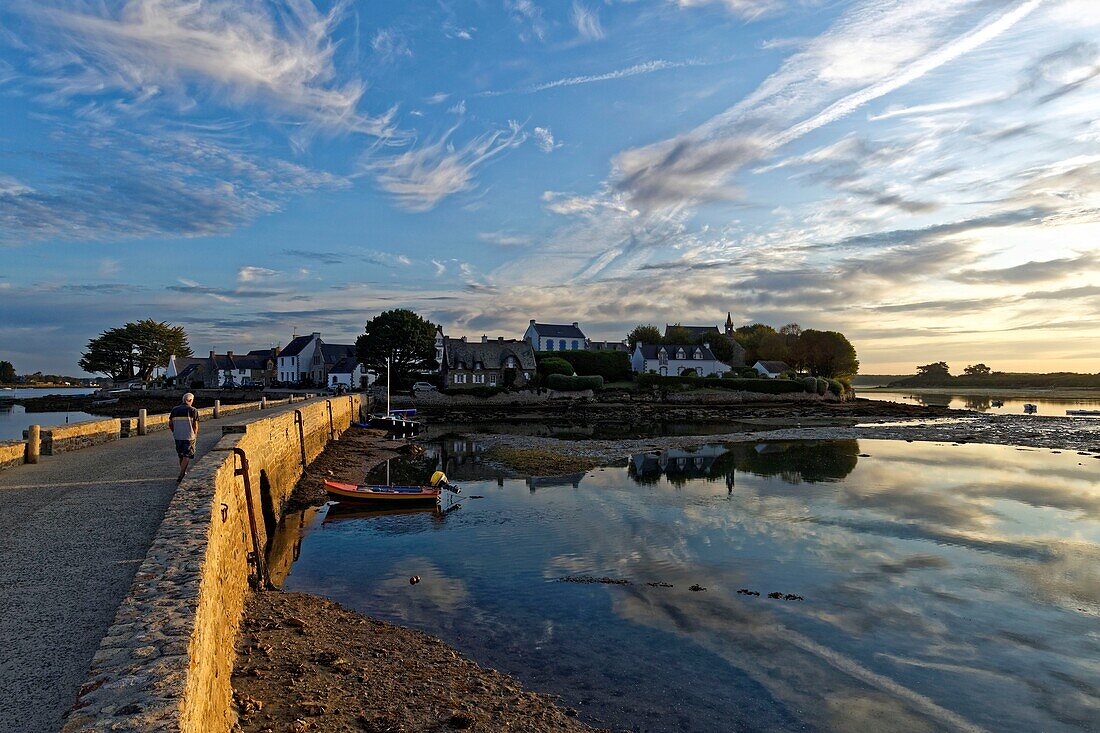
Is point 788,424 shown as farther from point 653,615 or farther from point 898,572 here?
point 653,615

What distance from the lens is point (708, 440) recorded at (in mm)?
44750

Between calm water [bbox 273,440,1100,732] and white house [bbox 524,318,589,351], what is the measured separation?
264ft

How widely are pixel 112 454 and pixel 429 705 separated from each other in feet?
49.6

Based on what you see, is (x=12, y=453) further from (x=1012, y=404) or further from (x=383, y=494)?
(x=1012, y=404)

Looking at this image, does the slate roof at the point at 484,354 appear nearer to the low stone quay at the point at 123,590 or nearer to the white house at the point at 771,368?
the white house at the point at 771,368

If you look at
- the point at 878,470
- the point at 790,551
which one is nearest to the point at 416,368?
the point at 878,470

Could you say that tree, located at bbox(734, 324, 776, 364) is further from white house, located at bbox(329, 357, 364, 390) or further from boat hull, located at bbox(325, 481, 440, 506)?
boat hull, located at bbox(325, 481, 440, 506)

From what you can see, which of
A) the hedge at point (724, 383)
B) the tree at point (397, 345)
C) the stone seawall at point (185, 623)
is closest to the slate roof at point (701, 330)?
the hedge at point (724, 383)

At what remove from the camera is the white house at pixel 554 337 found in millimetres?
105625

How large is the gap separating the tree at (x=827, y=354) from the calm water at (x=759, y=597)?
3218 inches

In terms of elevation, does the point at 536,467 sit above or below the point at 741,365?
below

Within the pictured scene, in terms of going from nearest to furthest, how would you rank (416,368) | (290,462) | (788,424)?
(290,462) → (788,424) → (416,368)

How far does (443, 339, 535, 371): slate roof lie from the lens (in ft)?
283

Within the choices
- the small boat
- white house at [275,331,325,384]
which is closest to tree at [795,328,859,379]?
white house at [275,331,325,384]
